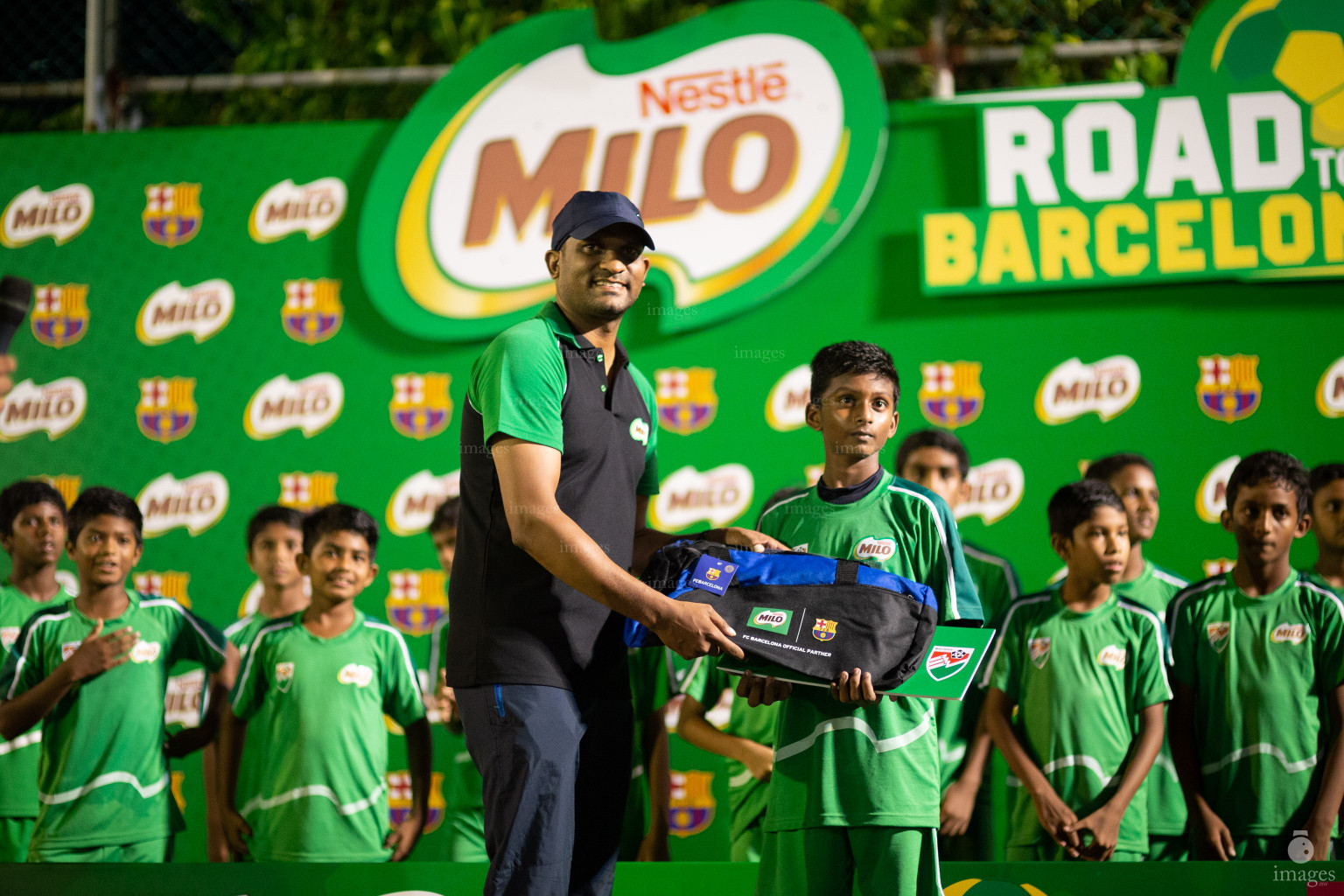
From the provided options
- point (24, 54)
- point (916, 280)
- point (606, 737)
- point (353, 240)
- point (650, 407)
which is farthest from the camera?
point (24, 54)

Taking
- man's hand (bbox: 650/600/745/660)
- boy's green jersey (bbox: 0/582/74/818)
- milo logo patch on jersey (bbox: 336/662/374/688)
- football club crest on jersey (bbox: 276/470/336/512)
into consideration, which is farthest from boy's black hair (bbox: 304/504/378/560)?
man's hand (bbox: 650/600/745/660)

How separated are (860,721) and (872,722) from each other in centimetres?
3

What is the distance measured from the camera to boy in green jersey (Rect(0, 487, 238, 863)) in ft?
13.1

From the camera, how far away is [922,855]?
256 cm

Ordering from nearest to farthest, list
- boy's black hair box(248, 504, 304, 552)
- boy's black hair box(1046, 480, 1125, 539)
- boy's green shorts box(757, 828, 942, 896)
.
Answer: boy's green shorts box(757, 828, 942, 896)
boy's black hair box(1046, 480, 1125, 539)
boy's black hair box(248, 504, 304, 552)

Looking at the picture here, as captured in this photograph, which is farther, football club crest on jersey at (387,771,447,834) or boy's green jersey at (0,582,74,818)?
football club crest on jersey at (387,771,447,834)

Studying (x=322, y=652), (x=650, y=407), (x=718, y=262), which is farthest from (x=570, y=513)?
(x=718, y=262)

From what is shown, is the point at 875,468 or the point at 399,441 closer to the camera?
the point at 875,468

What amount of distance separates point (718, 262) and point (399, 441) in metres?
1.75

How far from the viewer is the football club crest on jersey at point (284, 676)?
4.15 meters

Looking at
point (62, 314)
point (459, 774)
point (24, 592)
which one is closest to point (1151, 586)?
point (459, 774)

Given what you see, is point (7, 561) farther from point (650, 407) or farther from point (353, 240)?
point (650, 407)

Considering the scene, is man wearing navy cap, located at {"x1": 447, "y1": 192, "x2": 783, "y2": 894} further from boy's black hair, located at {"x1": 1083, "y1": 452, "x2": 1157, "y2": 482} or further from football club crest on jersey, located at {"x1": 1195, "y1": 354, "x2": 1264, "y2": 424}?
football club crest on jersey, located at {"x1": 1195, "y1": 354, "x2": 1264, "y2": 424}

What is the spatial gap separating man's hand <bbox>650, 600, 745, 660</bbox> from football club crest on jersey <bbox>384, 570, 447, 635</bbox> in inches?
143
